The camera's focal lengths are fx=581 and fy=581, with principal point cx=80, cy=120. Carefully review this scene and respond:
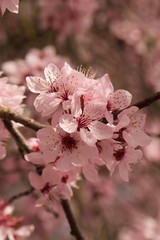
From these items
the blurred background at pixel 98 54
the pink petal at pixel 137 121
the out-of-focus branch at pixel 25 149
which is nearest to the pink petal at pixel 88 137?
the pink petal at pixel 137 121

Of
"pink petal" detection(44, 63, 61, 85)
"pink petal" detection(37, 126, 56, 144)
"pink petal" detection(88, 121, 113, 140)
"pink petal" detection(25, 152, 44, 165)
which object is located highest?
"pink petal" detection(44, 63, 61, 85)

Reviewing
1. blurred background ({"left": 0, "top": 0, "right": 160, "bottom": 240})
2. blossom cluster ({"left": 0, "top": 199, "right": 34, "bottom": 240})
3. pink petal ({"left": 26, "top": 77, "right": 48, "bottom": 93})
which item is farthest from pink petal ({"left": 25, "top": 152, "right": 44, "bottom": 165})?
blurred background ({"left": 0, "top": 0, "right": 160, "bottom": 240})

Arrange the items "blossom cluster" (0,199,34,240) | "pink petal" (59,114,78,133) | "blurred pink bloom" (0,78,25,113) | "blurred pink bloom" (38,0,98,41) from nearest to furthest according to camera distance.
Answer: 1. "pink petal" (59,114,78,133)
2. "blurred pink bloom" (0,78,25,113)
3. "blossom cluster" (0,199,34,240)
4. "blurred pink bloom" (38,0,98,41)

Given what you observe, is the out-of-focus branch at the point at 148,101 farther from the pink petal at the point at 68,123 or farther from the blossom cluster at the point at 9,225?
the blossom cluster at the point at 9,225

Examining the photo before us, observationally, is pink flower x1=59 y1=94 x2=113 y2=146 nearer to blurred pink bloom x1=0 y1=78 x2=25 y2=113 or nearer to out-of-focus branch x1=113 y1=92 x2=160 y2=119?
out-of-focus branch x1=113 y1=92 x2=160 y2=119

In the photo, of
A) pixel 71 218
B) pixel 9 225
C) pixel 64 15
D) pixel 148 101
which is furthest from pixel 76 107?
pixel 64 15
